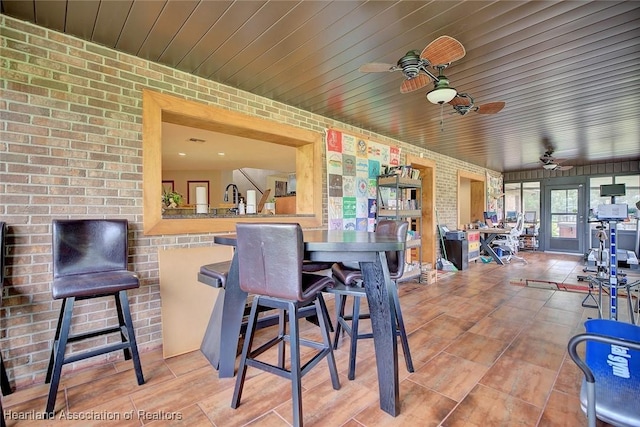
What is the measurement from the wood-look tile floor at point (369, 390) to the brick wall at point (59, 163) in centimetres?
37

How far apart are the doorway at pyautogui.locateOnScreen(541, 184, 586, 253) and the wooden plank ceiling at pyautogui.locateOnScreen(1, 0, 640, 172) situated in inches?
227

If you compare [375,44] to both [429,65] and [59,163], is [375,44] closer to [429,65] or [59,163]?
[429,65]

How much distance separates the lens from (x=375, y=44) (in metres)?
2.26

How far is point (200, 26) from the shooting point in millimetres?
2041

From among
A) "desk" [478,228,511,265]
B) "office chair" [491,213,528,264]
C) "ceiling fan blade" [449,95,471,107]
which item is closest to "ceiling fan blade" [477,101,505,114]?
"ceiling fan blade" [449,95,471,107]

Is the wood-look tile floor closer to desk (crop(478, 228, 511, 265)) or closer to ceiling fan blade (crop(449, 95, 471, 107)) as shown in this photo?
ceiling fan blade (crop(449, 95, 471, 107))

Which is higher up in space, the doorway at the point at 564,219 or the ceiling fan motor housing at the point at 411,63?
the ceiling fan motor housing at the point at 411,63

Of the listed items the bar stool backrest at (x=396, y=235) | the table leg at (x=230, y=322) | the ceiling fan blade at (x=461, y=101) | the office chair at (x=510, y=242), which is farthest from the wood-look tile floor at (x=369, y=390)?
the office chair at (x=510, y=242)

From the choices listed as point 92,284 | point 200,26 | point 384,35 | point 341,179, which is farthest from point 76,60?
point 341,179

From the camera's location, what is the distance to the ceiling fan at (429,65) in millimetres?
1870

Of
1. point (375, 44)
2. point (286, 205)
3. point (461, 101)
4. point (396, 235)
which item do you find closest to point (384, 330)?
point (396, 235)

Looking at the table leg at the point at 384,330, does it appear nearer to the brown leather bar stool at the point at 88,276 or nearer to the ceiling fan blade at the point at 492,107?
the brown leather bar stool at the point at 88,276

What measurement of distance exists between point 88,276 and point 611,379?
2973mm

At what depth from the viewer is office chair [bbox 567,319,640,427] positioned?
113cm
